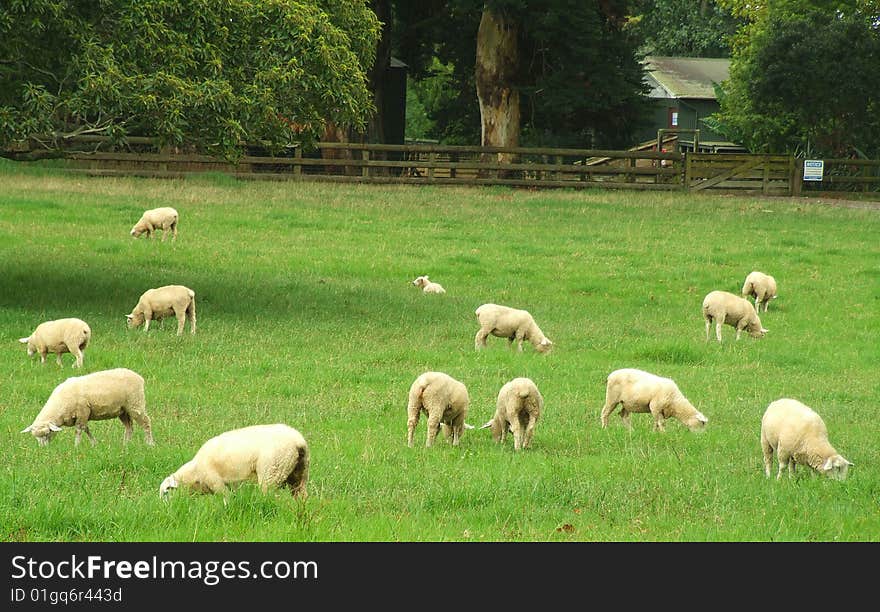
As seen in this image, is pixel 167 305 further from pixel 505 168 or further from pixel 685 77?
pixel 685 77

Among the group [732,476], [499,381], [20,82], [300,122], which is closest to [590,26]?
[300,122]

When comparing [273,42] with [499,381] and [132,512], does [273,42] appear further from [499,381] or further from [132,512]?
[132,512]

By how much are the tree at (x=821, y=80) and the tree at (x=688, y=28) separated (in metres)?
38.5

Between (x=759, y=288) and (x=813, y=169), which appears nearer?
(x=759, y=288)

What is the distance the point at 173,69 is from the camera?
57.2 ft

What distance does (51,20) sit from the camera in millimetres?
16781

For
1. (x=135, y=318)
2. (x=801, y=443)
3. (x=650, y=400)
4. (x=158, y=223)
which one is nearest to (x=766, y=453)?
(x=801, y=443)

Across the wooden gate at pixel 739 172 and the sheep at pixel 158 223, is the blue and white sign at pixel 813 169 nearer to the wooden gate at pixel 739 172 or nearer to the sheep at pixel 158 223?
the wooden gate at pixel 739 172

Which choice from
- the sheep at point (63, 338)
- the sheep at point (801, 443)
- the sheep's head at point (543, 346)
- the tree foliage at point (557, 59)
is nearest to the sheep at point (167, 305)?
the sheep at point (63, 338)

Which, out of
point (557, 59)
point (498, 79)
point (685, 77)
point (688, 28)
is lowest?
point (498, 79)

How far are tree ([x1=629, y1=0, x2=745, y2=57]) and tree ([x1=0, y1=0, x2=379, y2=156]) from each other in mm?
68847

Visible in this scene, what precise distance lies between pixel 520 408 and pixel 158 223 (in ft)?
52.3

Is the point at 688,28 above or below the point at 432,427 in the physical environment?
above

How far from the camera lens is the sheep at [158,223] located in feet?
80.5
